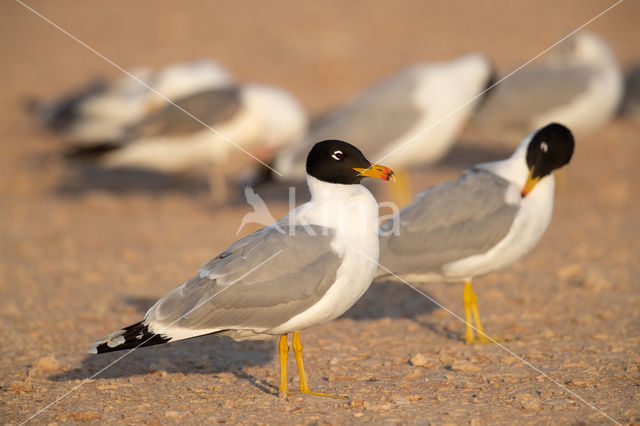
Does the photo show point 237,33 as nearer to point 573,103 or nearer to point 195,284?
point 573,103

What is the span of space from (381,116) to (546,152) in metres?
3.43

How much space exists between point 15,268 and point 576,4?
49.2ft

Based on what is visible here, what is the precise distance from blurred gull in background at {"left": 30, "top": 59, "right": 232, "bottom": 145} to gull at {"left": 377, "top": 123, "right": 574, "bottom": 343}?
277 inches

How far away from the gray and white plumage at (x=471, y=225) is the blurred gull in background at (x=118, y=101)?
23.0 feet

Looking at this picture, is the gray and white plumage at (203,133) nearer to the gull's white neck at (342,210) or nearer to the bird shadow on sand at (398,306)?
the bird shadow on sand at (398,306)

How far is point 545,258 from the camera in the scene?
24.1ft

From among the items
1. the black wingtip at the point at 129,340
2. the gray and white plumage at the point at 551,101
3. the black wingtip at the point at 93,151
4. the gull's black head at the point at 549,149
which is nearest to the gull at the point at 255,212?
the black wingtip at the point at 93,151

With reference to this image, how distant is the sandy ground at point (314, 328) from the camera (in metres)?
4.02

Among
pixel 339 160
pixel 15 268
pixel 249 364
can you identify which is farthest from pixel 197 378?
pixel 15 268

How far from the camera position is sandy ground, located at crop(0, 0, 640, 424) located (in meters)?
4.02

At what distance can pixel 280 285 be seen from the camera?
407 cm

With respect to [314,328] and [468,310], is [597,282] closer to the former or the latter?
[468,310]

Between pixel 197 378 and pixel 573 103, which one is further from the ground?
pixel 573 103

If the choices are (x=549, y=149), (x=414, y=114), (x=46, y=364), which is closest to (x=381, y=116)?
(x=414, y=114)
